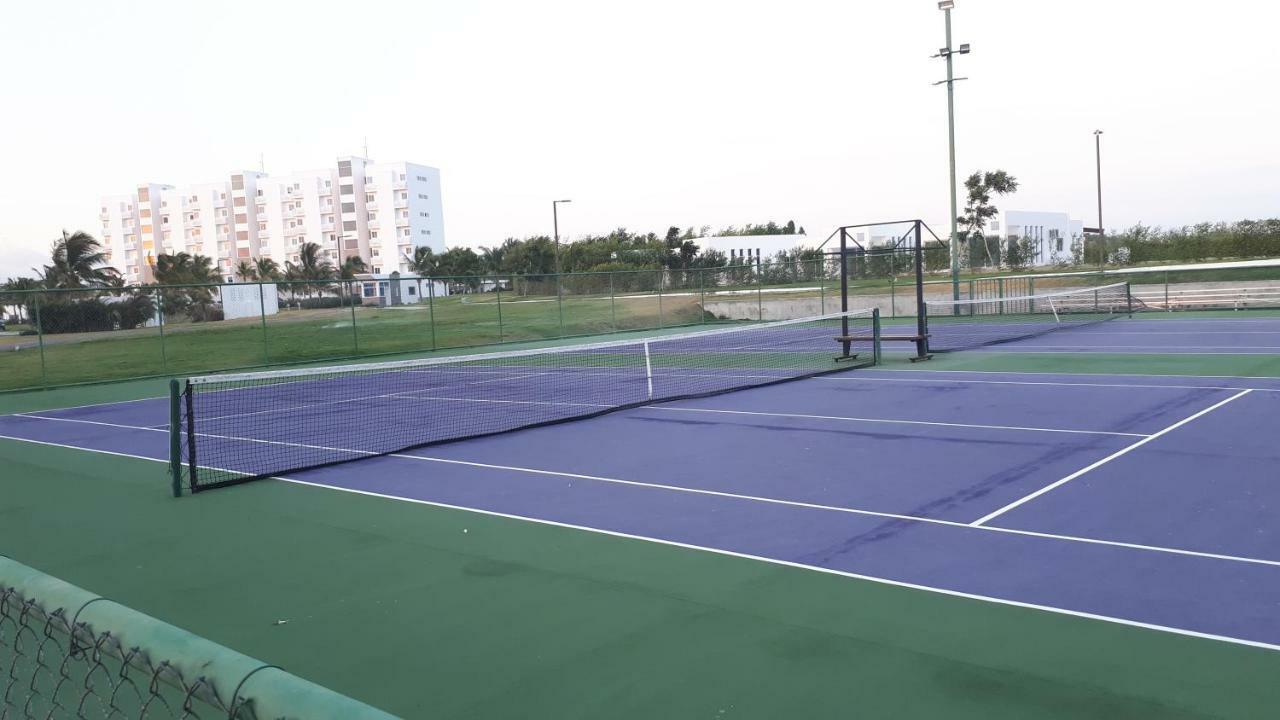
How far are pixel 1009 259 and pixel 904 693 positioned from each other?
54.0 meters

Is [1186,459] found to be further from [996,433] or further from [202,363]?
[202,363]

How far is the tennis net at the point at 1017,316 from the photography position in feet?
84.3

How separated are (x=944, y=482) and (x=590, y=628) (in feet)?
15.3

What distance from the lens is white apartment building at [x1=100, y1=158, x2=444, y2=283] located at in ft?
414

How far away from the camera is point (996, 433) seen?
1161 centimetres

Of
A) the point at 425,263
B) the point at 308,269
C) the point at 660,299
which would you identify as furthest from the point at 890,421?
the point at 425,263

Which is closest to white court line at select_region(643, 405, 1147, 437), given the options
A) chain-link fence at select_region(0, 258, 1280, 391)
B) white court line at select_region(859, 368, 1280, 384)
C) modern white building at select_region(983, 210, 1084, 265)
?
white court line at select_region(859, 368, 1280, 384)

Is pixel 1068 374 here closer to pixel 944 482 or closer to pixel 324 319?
pixel 944 482

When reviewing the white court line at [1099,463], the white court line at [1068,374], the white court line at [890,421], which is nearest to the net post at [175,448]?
the white court line at [890,421]

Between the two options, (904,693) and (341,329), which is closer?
(904,693)

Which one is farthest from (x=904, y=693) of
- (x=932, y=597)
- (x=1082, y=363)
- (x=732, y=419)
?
(x=1082, y=363)

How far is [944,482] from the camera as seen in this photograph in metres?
9.09

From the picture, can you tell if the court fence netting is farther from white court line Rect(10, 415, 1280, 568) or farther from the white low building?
the white low building

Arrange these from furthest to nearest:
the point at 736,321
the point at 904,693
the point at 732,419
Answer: the point at 736,321, the point at 732,419, the point at 904,693
